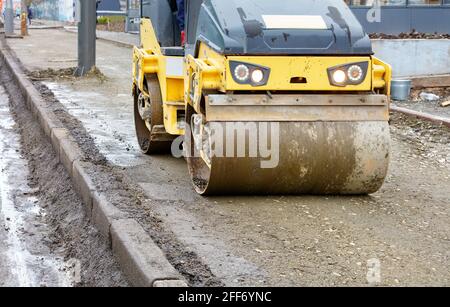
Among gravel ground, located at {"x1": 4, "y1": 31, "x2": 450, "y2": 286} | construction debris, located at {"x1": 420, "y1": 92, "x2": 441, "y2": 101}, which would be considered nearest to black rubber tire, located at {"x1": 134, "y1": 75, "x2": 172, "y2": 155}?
gravel ground, located at {"x1": 4, "y1": 31, "x2": 450, "y2": 286}

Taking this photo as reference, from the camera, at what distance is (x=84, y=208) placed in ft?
22.9

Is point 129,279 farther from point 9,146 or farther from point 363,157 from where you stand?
point 9,146

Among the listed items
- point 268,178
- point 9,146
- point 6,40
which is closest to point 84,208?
point 268,178

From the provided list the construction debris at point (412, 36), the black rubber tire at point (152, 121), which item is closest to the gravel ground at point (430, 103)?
the construction debris at point (412, 36)

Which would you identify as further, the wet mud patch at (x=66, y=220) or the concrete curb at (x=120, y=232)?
the wet mud patch at (x=66, y=220)

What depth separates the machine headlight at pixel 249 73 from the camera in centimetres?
644

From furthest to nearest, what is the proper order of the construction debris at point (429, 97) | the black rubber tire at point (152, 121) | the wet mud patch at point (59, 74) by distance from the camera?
the wet mud patch at point (59, 74) < the construction debris at point (429, 97) < the black rubber tire at point (152, 121)

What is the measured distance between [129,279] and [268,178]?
1843 mm

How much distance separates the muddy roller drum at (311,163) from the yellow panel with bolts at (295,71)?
0.29 m

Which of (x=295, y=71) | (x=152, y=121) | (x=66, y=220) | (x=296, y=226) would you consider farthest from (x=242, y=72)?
(x=152, y=121)

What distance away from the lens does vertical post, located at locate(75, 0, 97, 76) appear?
16.9 meters

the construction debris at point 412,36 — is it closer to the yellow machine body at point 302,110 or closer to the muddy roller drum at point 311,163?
the yellow machine body at point 302,110

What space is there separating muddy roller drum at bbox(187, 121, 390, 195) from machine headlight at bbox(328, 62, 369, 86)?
1.10 ft
